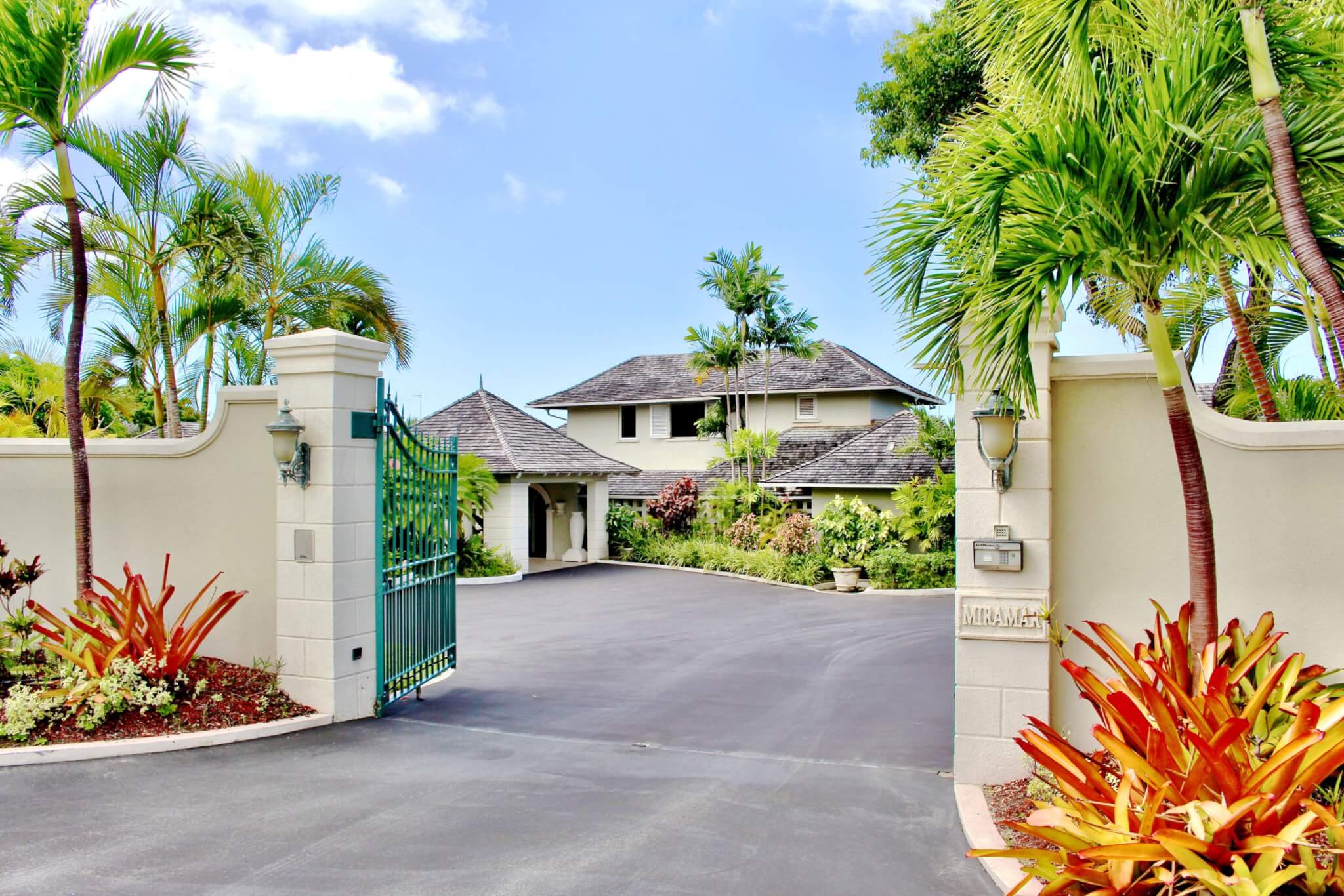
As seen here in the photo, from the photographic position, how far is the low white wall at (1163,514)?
533 centimetres

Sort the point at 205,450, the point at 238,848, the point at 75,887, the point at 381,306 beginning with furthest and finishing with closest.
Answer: the point at 381,306 → the point at 205,450 → the point at 238,848 → the point at 75,887

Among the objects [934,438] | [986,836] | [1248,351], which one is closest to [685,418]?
[934,438]

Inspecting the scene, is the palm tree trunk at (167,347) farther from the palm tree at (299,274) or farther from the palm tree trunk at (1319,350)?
the palm tree trunk at (1319,350)

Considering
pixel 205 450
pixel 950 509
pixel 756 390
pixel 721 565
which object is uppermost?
pixel 756 390

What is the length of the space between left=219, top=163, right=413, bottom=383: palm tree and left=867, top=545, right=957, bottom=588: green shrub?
39.1ft

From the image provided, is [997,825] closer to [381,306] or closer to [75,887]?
[75,887]

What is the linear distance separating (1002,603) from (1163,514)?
1.18 metres

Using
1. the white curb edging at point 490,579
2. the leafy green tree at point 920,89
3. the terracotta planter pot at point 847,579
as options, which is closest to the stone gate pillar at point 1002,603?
the leafy green tree at point 920,89

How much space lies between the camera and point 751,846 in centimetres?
504

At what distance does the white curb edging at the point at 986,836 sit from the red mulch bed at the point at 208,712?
5.43 metres

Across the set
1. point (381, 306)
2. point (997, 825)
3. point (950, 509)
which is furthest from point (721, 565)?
point (997, 825)

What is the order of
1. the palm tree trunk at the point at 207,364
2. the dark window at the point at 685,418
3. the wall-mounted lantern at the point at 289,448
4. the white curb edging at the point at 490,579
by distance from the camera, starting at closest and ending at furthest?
the wall-mounted lantern at the point at 289,448 < the palm tree trunk at the point at 207,364 < the white curb edging at the point at 490,579 < the dark window at the point at 685,418

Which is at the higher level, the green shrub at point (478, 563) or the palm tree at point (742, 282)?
the palm tree at point (742, 282)

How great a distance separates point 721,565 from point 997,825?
1775cm
